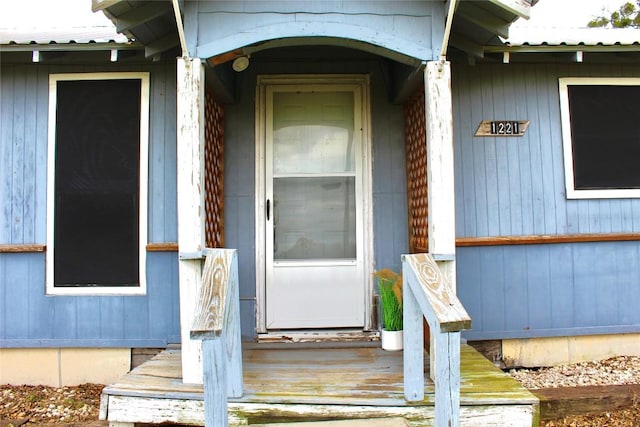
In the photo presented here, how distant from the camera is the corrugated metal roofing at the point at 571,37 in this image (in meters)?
3.23

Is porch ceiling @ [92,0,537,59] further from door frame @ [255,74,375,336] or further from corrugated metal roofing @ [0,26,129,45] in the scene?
door frame @ [255,74,375,336]

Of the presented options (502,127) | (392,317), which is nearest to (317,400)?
(392,317)

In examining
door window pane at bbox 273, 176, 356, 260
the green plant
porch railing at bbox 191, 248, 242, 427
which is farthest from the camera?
door window pane at bbox 273, 176, 356, 260

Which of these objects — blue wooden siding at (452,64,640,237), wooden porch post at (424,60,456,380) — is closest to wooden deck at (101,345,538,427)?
wooden porch post at (424,60,456,380)

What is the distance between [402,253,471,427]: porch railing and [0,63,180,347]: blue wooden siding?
184 cm

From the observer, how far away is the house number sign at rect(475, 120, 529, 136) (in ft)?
11.5

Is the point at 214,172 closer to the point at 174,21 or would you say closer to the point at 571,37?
the point at 174,21

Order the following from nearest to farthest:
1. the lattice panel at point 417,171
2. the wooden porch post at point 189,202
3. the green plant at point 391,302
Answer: the wooden porch post at point 189,202 < the green plant at point 391,302 < the lattice panel at point 417,171

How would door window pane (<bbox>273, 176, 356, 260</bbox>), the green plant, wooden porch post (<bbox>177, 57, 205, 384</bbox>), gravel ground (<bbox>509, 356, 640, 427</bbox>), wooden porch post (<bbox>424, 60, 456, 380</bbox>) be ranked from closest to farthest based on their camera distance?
1. wooden porch post (<bbox>177, 57, 205, 384</bbox>)
2. wooden porch post (<bbox>424, 60, 456, 380</bbox>)
3. gravel ground (<bbox>509, 356, 640, 427</bbox>)
4. the green plant
5. door window pane (<bbox>273, 176, 356, 260</bbox>)

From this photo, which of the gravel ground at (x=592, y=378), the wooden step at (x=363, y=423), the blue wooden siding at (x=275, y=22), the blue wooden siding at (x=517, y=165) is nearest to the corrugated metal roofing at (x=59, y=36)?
the blue wooden siding at (x=275, y=22)

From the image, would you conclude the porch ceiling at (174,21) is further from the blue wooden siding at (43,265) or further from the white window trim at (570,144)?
the white window trim at (570,144)

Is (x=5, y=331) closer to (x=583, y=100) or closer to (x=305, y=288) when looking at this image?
(x=305, y=288)

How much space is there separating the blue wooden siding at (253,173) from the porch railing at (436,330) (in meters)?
1.16

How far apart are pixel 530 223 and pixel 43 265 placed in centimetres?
370
